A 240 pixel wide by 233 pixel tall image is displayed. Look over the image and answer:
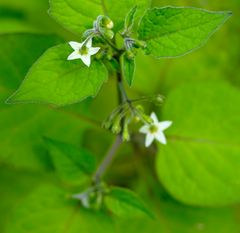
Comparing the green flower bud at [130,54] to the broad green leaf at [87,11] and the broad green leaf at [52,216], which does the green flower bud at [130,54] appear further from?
the broad green leaf at [52,216]

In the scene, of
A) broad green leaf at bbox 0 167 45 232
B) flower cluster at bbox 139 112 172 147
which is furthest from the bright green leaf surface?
broad green leaf at bbox 0 167 45 232

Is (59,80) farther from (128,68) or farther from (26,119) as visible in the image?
(26,119)

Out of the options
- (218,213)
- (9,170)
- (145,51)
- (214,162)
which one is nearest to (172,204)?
(218,213)

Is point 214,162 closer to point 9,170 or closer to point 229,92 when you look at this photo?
point 229,92

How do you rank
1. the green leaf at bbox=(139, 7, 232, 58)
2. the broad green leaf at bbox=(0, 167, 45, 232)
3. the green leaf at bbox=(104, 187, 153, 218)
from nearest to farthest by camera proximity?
1. the green leaf at bbox=(139, 7, 232, 58)
2. the green leaf at bbox=(104, 187, 153, 218)
3. the broad green leaf at bbox=(0, 167, 45, 232)

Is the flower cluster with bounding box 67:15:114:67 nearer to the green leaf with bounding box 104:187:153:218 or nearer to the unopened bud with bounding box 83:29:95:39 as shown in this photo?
the unopened bud with bounding box 83:29:95:39

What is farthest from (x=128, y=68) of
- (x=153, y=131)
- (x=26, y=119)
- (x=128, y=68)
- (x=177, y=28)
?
(x=26, y=119)
